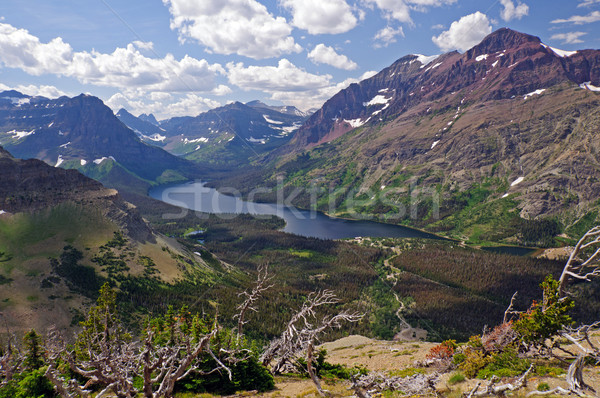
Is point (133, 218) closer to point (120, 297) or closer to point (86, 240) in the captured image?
point (86, 240)

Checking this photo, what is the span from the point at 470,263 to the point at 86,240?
179 m

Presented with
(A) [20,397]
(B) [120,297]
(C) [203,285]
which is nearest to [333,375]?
(A) [20,397]

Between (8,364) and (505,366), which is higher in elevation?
(8,364)

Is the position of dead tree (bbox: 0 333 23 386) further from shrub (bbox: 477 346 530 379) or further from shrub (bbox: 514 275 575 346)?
shrub (bbox: 514 275 575 346)

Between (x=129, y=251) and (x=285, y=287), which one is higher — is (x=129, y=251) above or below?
above

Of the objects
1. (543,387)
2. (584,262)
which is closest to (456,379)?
(543,387)

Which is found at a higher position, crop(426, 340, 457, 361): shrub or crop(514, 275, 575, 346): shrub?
crop(514, 275, 575, 346): shrub

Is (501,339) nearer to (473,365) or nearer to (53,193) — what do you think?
(473,365)

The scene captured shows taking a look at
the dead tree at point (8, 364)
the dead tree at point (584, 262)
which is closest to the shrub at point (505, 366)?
the dead tree at point (584, 262)

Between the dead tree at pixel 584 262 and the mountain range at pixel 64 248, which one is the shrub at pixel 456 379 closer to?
the dead tree at pixel 584 262

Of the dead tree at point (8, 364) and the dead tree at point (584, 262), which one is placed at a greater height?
the dead tree at point (584, 262)

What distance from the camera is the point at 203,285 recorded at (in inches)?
4402

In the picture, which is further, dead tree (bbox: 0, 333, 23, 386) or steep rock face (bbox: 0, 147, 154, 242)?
steep rock face (bbox: 0, 147, 154, 242)

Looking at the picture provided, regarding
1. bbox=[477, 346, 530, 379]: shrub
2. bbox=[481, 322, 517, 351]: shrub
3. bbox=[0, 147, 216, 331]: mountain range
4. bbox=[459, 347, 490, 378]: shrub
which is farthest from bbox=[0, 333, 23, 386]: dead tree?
bbox=[0, 147, 216, 331]: mountain range
